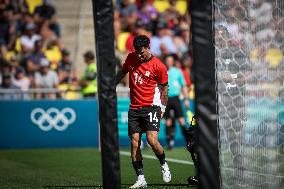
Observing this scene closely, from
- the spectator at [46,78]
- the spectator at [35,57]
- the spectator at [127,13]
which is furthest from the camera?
the spectator at [127,13]

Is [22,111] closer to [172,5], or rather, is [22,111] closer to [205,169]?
[172,5]

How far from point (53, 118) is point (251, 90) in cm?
1239

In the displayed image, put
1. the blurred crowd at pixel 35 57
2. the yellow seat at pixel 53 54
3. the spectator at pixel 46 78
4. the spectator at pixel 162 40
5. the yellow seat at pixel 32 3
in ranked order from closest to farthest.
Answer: the blurred crowd at pixel 35 57 < the spectator at pixel 46 78 < the yellow seat at pixel 53 54 < the spectator at pixel 162 40 < the yellow seat at pixel 32 3

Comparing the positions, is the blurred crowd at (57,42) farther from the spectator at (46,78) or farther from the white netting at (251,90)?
the white netting at (251,90)

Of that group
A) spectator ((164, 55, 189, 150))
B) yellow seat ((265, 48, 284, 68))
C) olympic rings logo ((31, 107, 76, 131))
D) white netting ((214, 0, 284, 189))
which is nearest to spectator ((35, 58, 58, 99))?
olympic rings logo ((31, 107, 76, 131))

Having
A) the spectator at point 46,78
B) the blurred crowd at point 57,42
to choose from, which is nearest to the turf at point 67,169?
the blurred crowd at point 57,42

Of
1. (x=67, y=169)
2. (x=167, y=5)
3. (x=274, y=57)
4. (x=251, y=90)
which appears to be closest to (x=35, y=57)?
(x=167, y=5)

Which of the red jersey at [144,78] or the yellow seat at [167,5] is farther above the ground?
the yellow seat at [167,5]

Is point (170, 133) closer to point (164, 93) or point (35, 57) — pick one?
point (35, 57)

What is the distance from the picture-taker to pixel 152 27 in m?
25.8

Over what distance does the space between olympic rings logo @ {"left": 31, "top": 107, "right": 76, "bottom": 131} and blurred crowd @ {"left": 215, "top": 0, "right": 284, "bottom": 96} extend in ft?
39.5

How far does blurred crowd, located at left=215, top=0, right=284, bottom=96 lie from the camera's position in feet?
28.5

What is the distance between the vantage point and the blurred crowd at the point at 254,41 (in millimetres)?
8672

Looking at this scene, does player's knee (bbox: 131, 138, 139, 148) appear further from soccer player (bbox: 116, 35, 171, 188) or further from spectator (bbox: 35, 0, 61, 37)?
spectator (bbox: 35, 0, 61, 37)
